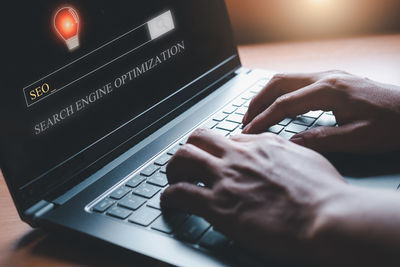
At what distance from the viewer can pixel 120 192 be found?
678 mm

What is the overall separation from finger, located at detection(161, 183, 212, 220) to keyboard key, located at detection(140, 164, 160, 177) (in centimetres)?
10

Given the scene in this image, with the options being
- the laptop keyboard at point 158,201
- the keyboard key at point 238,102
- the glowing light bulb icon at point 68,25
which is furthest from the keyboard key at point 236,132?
the glowing light bulb icon at point 68,25

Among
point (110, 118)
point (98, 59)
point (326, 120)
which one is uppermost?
point (98, 59)

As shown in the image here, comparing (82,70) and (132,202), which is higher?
(82,70)

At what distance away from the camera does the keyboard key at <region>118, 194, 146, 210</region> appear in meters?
0.64

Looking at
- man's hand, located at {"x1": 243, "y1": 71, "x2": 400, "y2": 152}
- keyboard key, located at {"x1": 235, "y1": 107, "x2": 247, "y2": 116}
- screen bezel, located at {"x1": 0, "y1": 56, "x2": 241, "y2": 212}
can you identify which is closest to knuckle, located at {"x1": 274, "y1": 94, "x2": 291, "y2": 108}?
man's hand, located at {"x1": 243, "y1": 71, "x2": 400, "y2": 152}

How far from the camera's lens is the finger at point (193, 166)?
0.60m

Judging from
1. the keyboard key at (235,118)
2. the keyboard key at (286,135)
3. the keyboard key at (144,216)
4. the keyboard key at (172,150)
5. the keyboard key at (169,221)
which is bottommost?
the keyboard key at (286,135)

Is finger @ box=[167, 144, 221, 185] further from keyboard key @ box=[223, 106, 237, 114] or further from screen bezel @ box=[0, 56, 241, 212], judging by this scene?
keyboard key @ box=[223, 106, 237, 114]

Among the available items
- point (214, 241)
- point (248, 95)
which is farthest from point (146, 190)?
point (248, 95)

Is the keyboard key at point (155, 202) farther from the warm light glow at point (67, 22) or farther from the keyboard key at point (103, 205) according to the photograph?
the warm light glow at point (67, 22)

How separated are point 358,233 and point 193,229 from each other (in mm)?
204

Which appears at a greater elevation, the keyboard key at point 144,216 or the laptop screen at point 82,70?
the laptop screen at point 82,70

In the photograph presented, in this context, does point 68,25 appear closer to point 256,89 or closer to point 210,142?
A: point 210,142
